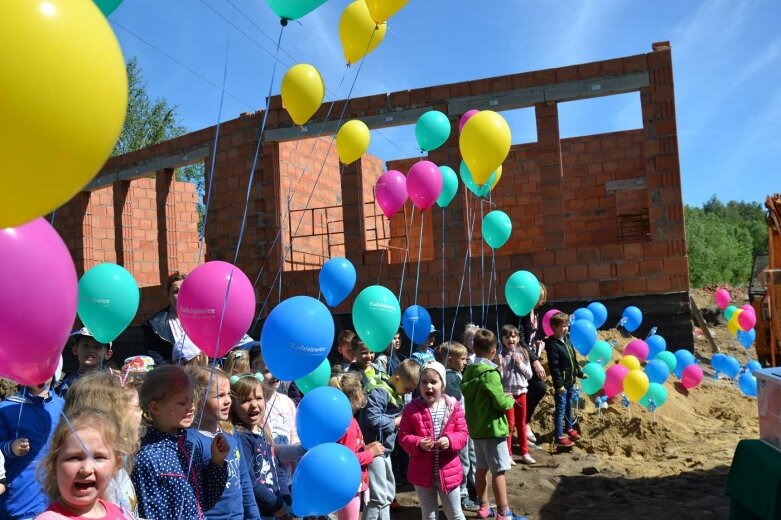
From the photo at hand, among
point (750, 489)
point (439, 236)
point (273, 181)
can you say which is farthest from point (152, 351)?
point (273, 181)

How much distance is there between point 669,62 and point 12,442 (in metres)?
10.2

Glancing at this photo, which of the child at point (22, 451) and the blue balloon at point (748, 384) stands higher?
the child at point (22, 451)

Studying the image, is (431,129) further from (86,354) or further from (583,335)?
(86,354)

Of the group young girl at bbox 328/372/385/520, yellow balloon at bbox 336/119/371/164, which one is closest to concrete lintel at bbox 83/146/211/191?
yellow balloon at bbox 336/119/371/164

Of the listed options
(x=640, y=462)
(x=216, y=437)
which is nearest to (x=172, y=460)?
(x=216, y=437)

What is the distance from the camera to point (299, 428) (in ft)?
12.0

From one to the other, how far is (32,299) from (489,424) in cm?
368

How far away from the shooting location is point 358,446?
421 centimetres

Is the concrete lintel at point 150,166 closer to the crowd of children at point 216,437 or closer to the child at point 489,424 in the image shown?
the crowd of children at point 216,437

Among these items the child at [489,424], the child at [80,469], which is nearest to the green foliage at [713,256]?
the child at [489,424]

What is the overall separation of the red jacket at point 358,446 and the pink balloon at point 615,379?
4.00 meters

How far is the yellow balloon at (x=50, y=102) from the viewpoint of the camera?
1.24 metres

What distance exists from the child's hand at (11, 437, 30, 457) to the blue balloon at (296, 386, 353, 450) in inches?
49.9

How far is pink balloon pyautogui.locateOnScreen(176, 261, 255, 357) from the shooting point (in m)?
3.12
